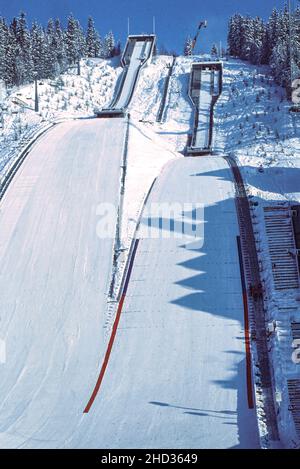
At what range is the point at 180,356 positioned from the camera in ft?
51.6

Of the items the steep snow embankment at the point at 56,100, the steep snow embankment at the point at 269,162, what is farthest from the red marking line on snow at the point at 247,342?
the steep snow embankment at the point at 56,100

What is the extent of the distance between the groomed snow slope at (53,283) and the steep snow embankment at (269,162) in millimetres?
4433

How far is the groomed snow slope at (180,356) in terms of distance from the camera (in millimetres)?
12242

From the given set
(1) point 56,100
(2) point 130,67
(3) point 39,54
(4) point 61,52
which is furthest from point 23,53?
(1) point 56,100

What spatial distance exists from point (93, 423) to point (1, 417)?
84.3 inches

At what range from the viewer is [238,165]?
3050cm

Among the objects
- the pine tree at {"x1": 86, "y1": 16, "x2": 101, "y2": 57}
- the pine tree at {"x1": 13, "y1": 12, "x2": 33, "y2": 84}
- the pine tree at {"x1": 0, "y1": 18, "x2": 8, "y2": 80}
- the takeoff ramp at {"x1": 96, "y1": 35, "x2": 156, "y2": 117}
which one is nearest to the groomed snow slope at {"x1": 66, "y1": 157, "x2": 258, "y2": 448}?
the takeoff ramp at {"x1": 96, "y1": 35, "x2": 156, "y2": 117}

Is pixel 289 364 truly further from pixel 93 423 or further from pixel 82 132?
pixel 82 132

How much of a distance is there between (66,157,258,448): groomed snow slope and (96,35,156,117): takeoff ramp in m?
24.0

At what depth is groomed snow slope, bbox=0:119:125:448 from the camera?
14172 mm

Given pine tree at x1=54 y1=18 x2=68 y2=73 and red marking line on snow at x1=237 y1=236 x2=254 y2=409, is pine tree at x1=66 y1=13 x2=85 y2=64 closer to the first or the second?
pine tree at x1=54 y1=18 x2=68 y2=73

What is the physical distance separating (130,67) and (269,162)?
32154mm

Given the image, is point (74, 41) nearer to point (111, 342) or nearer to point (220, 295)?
point (220, 295)

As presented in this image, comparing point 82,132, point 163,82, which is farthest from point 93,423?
point 163,82
